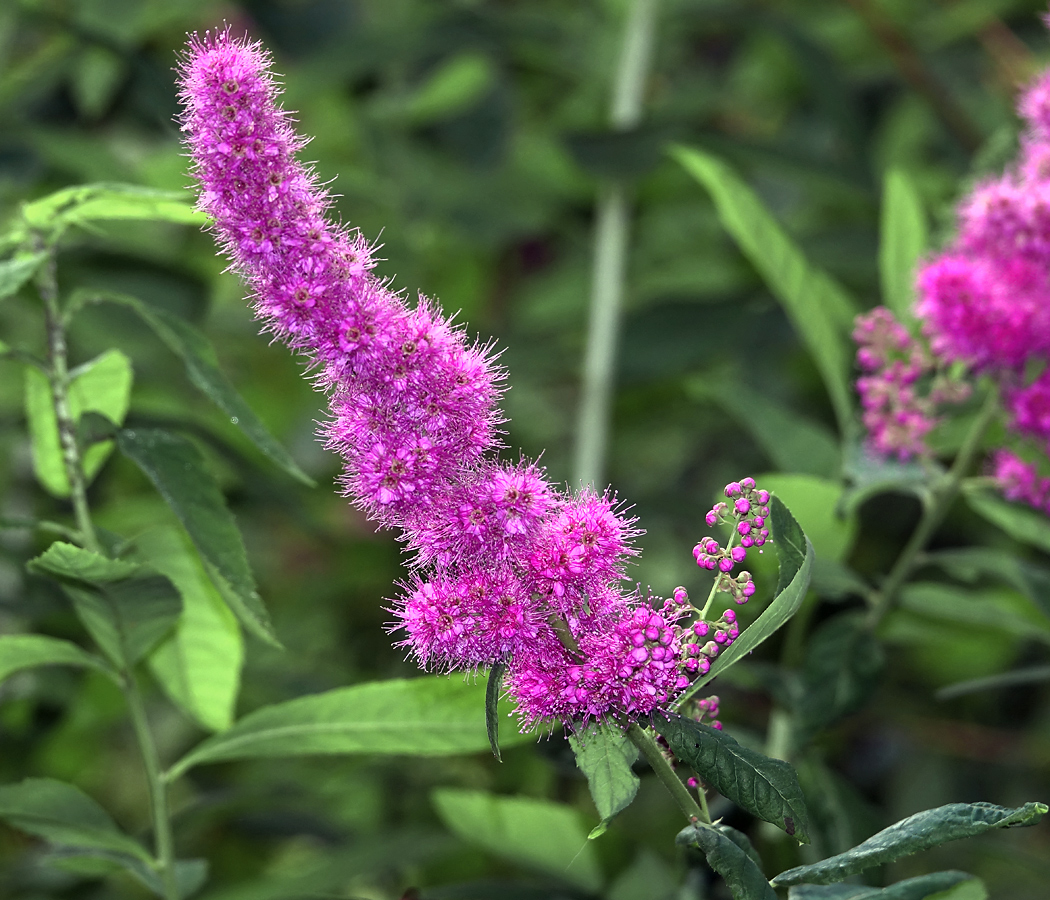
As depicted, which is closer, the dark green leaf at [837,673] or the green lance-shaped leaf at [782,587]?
the green lance-shaped leaf at [782,587]

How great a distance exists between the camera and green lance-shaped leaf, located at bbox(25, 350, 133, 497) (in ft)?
4.09

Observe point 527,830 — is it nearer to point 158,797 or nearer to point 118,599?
point 158,797

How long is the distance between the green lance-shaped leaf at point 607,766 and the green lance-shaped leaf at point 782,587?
0.07 meters

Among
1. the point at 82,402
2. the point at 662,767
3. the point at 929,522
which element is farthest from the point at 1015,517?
the point at 82,402

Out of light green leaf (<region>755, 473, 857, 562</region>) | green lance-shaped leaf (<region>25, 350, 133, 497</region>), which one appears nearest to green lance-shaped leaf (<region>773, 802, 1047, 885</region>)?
light green leaf (<region>755, 473, 857, 562</region>)

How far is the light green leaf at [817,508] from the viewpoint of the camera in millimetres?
1312

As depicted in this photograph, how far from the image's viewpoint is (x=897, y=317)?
159 centimetres

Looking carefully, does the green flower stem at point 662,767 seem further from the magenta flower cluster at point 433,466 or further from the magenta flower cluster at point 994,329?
the magenta flower cluster at point 994,329

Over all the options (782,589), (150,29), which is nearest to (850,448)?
(782,589)

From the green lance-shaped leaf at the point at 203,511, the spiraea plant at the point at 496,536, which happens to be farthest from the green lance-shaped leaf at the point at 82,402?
the green lance-shaped leaf at the point at 203,511

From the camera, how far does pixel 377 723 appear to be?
115 centimetres

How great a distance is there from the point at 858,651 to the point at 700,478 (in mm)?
1486

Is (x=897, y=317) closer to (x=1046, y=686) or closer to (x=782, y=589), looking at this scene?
(x=782, y=589)

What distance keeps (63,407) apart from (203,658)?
33cm
